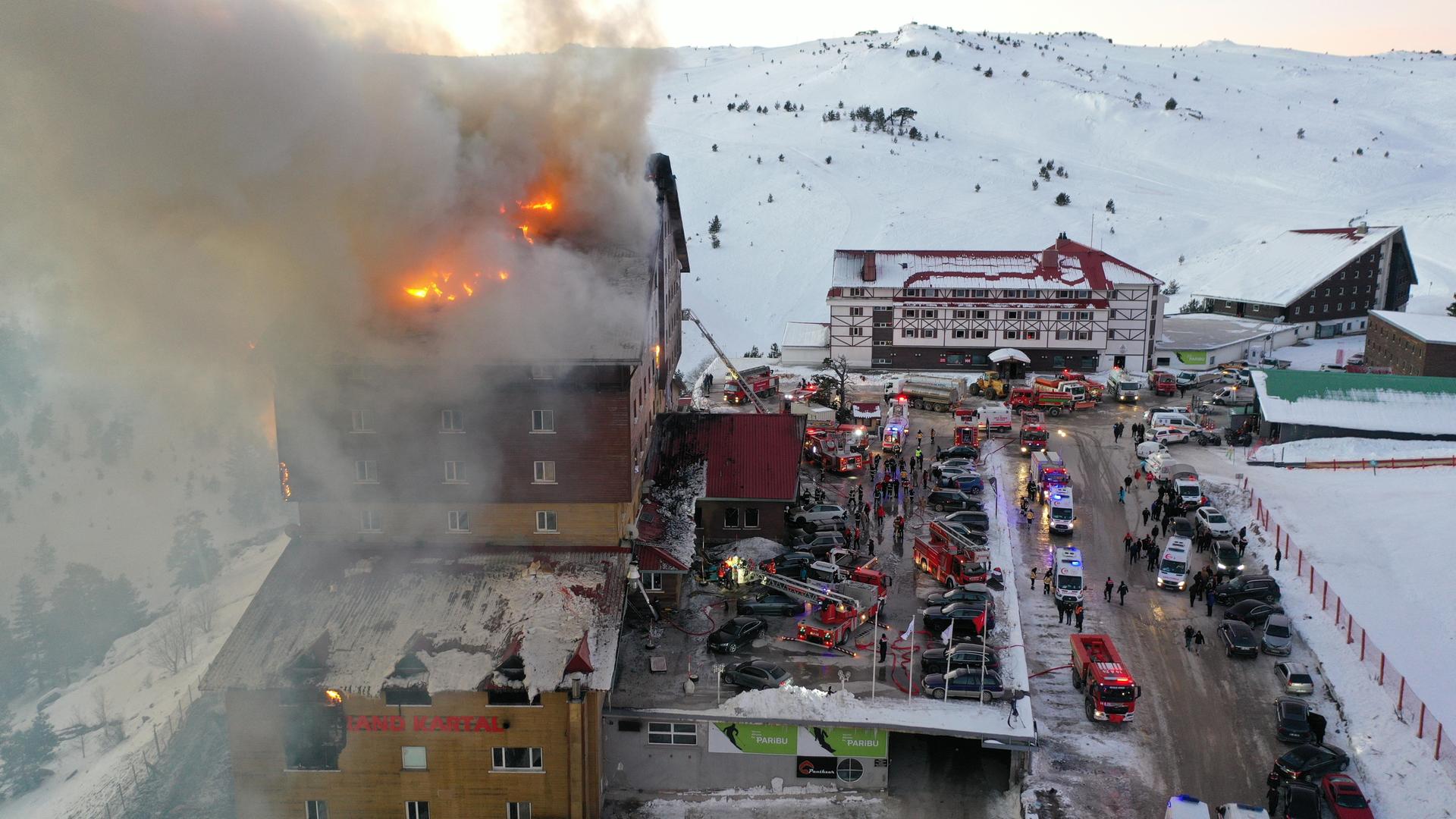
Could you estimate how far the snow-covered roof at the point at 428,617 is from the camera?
24672 mm

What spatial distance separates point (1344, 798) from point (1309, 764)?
1067 mm

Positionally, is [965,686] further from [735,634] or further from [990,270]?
[990,270]

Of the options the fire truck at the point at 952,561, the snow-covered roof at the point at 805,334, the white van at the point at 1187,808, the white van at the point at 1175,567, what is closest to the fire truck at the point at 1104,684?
the white van at the point at 1187,808

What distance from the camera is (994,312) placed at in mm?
65938

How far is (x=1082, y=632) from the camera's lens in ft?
105

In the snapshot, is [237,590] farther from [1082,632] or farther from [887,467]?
[1082,632]

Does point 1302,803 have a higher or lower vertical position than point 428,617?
lower

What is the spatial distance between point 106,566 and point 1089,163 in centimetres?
10872

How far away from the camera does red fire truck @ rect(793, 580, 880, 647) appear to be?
28.8 m

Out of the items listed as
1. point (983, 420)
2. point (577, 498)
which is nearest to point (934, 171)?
point (983, 420)

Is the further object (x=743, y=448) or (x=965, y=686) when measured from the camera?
(x=743, y=448)

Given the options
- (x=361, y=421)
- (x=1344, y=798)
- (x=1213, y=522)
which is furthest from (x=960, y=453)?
(x=361, y=421)

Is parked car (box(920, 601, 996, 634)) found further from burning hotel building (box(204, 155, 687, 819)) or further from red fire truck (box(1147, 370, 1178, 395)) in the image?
red fire truck (box(1147, 370, 1178, 395))

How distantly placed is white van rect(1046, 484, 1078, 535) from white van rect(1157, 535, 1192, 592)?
13.5 feet
